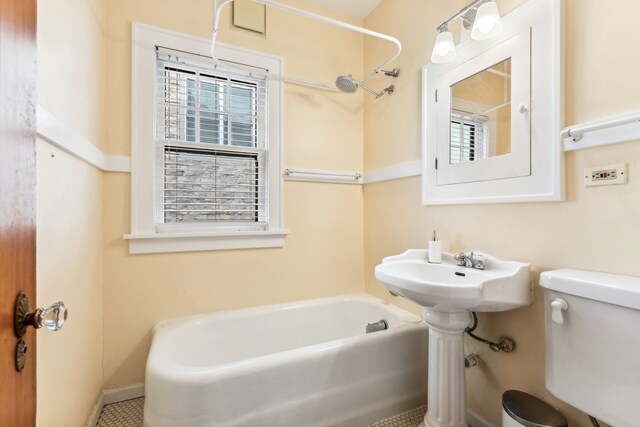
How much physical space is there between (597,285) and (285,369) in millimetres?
1213

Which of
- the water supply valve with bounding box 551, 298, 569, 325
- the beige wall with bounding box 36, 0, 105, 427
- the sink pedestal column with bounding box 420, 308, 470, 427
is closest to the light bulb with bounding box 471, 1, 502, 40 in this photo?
the water supply valve with bounding box 551, 298, 569, 325

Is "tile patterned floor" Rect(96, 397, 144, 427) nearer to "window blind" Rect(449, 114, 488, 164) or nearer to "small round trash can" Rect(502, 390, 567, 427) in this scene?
"small round trash can" Rect(502, 390, 567, 427)

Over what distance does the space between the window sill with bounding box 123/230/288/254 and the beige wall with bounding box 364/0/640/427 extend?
91cm

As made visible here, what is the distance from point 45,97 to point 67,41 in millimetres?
364

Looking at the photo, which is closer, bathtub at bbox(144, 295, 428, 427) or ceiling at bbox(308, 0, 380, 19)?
bathtub at bbox(144, 295, 428, 427)

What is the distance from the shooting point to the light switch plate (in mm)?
1029

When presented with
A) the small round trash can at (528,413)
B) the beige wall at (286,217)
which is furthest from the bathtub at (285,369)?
the small round trash can at (528,413)

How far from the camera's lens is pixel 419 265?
1.60 m

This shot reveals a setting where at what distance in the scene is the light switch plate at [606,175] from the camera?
103 cm

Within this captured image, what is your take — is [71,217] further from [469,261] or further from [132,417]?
[469,261]

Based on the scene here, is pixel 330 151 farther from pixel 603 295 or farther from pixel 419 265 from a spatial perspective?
pixel 603 295

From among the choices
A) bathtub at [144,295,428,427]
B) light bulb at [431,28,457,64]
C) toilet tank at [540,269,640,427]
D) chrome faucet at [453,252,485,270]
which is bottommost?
bathtub at [144,295,428,427]

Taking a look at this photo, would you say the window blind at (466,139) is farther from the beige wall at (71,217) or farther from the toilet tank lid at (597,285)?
the beige wall at (71,217)

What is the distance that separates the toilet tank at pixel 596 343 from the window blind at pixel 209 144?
1.70 meters
